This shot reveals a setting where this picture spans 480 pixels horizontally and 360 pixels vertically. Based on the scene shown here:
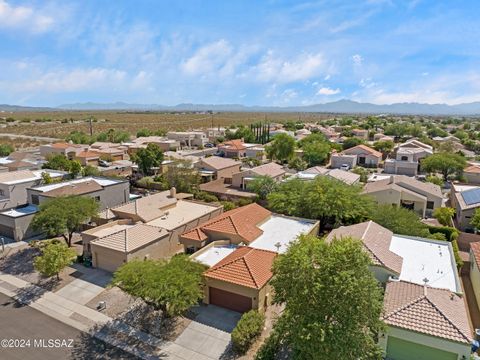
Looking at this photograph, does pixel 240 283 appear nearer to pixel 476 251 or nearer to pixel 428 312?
pixel 428 312

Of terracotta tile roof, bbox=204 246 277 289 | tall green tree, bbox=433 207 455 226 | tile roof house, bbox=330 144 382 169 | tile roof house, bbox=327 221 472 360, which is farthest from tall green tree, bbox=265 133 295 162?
terracotta tile roof, bbox=204 246 277 289

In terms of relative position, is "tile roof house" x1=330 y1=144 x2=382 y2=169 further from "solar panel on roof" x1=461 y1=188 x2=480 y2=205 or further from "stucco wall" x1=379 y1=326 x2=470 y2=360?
"stucco wall" x1=379 y1=326 x2=470 y2=360

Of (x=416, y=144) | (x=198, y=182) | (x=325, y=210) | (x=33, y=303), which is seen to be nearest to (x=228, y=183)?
(x=198, y=182)

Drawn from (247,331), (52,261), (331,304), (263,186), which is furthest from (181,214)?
(331,304)

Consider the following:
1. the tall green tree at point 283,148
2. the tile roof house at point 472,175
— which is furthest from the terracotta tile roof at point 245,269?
the tile roof house at point 472,175

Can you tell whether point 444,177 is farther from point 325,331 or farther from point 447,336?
point 325,331

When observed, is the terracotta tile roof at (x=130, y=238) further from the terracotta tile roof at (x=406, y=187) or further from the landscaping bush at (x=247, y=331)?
the terracotta tile roof at (x=406, y=187)
